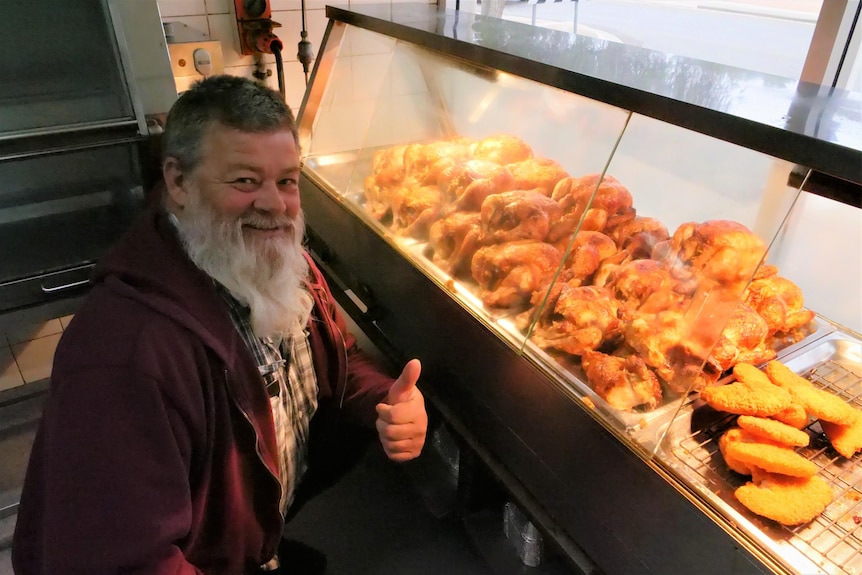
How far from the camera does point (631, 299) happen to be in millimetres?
1193

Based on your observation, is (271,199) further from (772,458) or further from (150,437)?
(772,458)

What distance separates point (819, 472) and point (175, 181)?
4.30 ft

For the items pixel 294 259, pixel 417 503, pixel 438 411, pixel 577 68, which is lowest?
pixel 417 503

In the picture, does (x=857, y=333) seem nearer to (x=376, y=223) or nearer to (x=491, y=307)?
(x=491, y=307)

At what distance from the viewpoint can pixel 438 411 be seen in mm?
1498

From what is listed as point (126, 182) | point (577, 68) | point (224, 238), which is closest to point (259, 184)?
point (224, 238)

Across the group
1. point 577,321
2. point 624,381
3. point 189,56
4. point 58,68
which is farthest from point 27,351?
point 624,381

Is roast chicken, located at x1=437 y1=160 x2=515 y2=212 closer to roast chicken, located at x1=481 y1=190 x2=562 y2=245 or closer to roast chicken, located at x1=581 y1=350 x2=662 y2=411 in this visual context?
roast chicken, located at x1=481 y1=190 x2=562 y2=245

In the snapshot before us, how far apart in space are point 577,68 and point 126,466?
1125 millimetres

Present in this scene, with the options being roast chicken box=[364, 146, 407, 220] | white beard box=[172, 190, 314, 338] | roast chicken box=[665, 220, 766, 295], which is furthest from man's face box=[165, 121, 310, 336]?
roast chicken box=[665, 220, 766, 295]

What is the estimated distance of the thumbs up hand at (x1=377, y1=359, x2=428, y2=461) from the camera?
1.41m

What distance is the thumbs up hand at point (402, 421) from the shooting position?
4.62ft

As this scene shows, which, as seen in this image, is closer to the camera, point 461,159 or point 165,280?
point 165,280

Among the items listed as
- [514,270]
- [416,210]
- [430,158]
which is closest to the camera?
[514,270]
